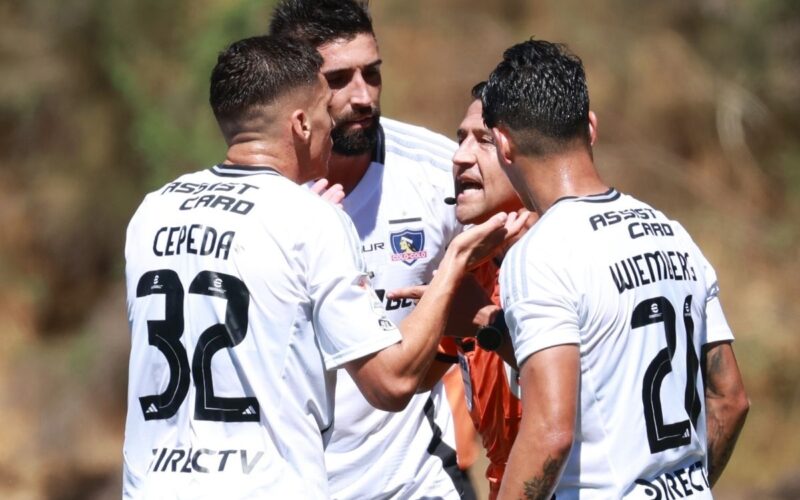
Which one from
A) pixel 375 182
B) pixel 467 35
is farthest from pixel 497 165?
pixel 467 35

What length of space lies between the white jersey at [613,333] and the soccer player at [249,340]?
42 centimetres

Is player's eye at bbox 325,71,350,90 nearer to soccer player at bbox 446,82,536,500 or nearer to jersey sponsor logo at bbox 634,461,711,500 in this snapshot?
soccer player at bbox 446,82,536,500

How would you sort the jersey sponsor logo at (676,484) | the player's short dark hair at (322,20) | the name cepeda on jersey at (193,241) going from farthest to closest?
the player's short dark hair at (322,20) → the name cepeda on jersey at (193,241) → the jersey sponsor logo at (676,484)

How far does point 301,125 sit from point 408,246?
1104 mm

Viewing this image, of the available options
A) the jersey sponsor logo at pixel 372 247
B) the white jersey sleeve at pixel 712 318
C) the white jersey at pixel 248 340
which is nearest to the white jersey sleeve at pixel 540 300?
the white jersey at pixel 248 340

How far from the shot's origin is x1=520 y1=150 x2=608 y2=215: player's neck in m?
3.53

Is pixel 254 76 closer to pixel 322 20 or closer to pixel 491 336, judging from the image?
pixel 491 336

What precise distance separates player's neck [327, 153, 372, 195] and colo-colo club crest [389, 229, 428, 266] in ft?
0.88

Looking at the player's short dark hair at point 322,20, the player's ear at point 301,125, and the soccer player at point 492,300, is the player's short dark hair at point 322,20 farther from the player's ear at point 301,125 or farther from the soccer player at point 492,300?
the player's ear at point 301,125

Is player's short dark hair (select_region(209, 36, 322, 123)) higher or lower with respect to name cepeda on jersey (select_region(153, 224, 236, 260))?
higher

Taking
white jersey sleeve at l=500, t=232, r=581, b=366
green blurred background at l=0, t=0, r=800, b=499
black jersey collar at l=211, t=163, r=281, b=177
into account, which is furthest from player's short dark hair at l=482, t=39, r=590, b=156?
green blurred background at l=0, t=0, r=800, b=499

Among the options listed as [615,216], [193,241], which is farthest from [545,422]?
[193,241]

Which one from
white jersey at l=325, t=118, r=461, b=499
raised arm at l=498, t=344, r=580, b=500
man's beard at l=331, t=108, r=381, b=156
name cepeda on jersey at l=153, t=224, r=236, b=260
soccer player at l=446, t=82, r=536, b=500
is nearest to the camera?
raised arm at l=498, t=344, r=580, b=500

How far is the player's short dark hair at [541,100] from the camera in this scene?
139 inches
